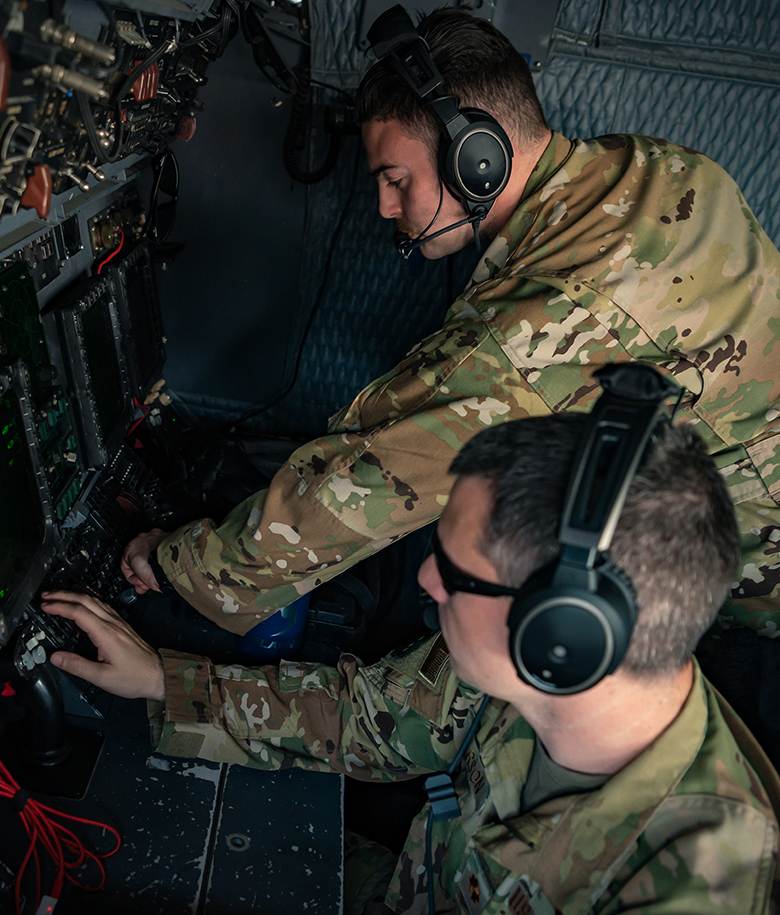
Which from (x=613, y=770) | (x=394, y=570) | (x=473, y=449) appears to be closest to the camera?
(x=473, y=449)

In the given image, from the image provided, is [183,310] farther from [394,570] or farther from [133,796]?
[133,796]

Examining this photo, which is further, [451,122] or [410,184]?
[410,184]

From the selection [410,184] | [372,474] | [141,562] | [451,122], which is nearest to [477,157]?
[451,122]

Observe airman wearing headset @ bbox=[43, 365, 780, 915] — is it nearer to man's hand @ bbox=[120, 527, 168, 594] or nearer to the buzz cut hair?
the buzz cut hair

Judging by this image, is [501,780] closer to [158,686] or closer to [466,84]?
[158,686]

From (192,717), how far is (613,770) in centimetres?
71

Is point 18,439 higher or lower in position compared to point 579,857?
higher

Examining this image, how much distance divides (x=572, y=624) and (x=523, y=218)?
86 centimetres

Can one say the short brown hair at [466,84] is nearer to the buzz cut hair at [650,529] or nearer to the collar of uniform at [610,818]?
the buzz cut hair at [650,529]

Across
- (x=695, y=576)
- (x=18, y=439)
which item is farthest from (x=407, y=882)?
(x=18, y=439)

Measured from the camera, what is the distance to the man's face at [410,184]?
132cm

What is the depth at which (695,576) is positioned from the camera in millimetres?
765

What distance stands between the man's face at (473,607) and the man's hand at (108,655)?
631 millimetres

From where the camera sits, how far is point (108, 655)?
1262mm
